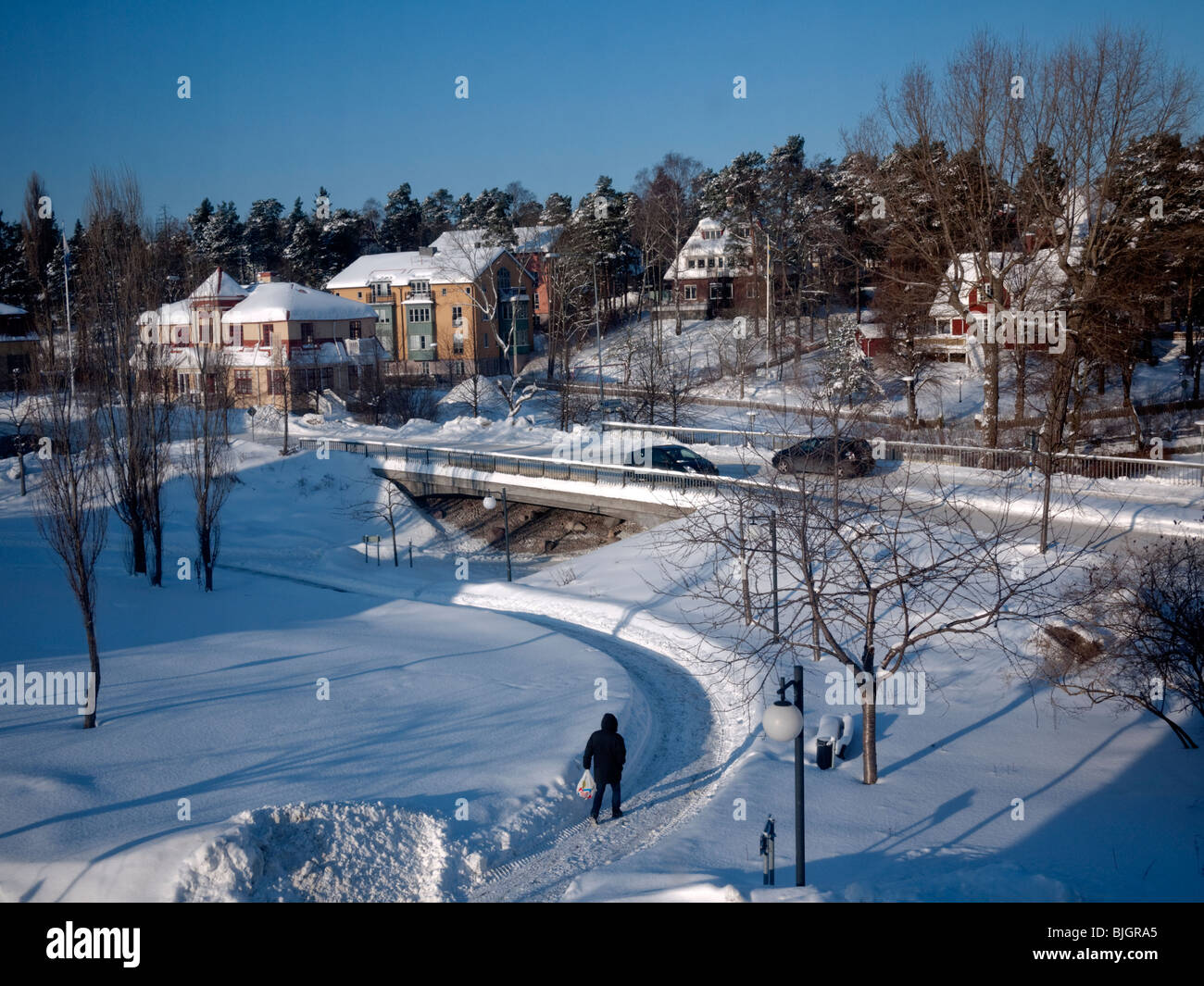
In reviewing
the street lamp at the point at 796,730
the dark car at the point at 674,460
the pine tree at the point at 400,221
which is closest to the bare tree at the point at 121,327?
the dark car at the point at 674,460

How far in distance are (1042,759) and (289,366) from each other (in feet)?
126

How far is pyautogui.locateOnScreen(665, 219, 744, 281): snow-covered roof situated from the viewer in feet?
208

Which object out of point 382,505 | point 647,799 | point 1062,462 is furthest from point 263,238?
point 647,799

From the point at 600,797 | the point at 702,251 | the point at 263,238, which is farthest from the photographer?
the point at 263,238

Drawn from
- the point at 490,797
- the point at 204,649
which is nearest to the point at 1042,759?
the point at 490,797

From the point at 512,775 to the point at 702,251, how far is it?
57407 millimetres

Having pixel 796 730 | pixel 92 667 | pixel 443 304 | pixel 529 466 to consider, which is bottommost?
pixel 92 667

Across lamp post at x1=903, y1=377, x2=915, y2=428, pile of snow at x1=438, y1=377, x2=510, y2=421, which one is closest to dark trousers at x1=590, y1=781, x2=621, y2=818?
lamp post at x1=903, y1=377, x2=915, y2=428

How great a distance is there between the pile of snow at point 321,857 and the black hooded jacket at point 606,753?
1759mm

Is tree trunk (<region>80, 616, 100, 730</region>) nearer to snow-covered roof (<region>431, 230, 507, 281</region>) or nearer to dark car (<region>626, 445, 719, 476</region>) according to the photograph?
dark car (<region>626, 445, 719, 476</region>)

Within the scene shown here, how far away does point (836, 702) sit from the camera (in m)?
13.7

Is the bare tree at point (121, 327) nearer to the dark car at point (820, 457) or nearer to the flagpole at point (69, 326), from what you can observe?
the flagpole at point (69, 326)

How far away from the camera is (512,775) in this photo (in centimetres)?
1132

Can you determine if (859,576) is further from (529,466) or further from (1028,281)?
(1028,281)
